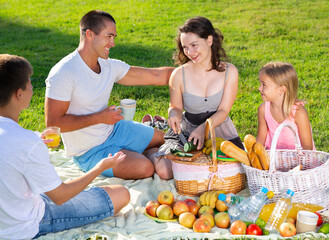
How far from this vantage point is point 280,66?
4340 millimetres

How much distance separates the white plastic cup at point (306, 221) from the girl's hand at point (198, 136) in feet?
3.61

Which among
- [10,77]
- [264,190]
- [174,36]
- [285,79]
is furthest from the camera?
[174,36]

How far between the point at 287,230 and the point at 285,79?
5.05ft

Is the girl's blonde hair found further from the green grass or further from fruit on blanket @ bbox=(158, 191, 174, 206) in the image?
A: fruit on blanket @ bbox=(158, 191, 174, 206)

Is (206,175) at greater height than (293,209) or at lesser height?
greater

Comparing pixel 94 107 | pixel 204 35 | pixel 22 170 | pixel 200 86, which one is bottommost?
pixel 22 170

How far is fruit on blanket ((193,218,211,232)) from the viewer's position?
11.4ft

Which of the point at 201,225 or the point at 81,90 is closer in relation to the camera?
the point at 201,225

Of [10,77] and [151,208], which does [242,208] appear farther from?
[10,77]

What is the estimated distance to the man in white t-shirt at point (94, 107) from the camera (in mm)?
4160

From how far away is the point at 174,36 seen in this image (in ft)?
34.2

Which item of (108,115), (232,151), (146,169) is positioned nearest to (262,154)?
(232,151)

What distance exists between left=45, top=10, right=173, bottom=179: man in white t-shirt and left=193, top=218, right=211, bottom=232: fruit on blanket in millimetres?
1075

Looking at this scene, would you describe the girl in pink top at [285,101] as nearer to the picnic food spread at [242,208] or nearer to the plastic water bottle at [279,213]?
the picnic food spread at [242,208]
